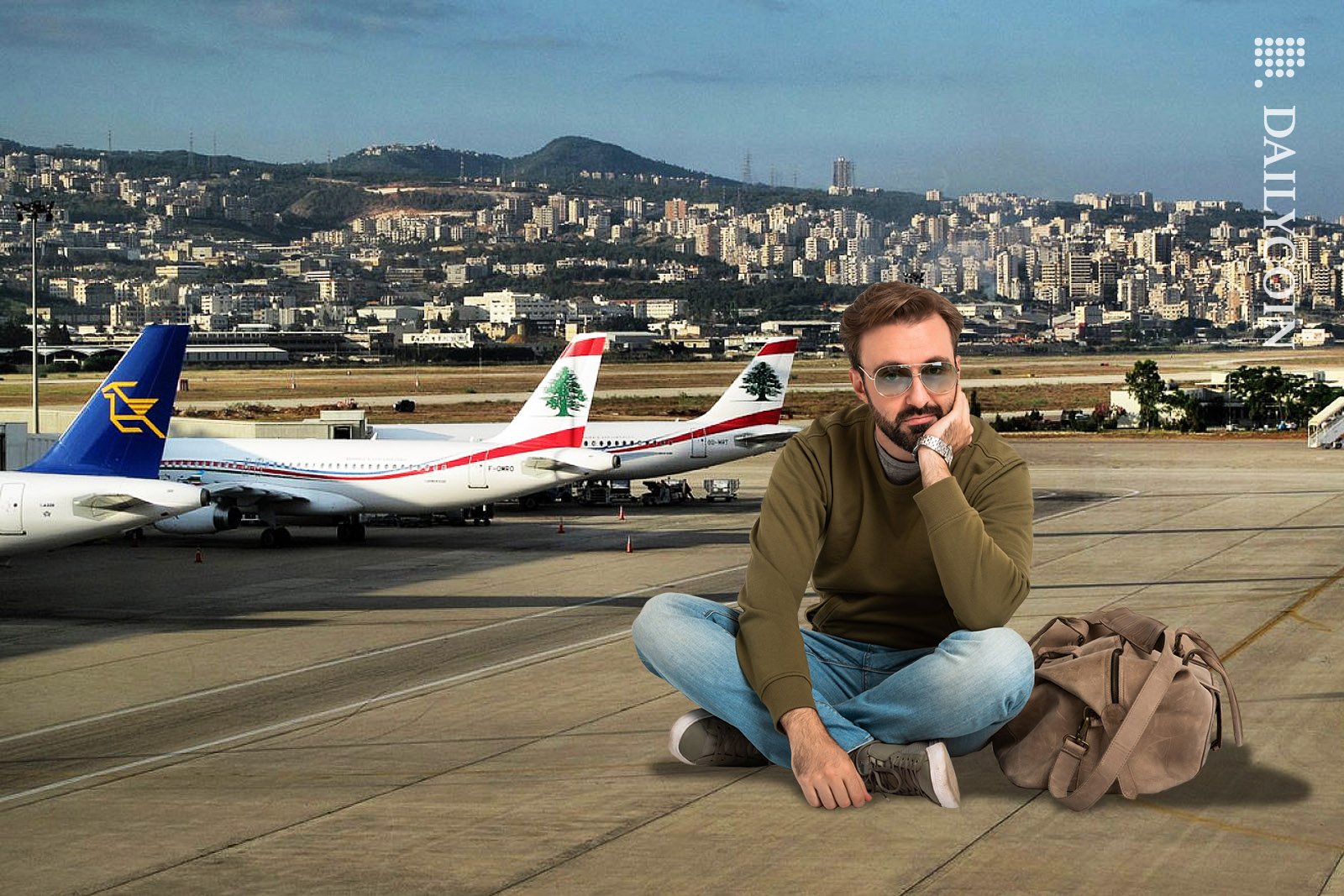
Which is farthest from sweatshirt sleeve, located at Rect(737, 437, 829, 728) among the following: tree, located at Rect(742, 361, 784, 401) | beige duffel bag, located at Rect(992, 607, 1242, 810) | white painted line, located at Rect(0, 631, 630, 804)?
tree, located at Rect(742, 361, 784, 401)

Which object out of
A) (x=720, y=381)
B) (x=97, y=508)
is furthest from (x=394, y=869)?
(x=720, y=381)

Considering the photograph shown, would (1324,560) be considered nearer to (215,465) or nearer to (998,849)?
(998,849)

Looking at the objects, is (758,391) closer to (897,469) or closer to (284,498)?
(284,498)

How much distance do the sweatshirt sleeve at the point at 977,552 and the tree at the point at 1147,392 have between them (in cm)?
8570

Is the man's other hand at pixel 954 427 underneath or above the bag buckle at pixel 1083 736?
above

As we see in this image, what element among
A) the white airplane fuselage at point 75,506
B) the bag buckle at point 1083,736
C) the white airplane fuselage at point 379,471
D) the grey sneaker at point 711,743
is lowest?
the white airplane fuselage at point 379,471

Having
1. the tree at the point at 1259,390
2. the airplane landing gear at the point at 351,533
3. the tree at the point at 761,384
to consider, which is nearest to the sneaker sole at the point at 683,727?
the airplane landing gear at the point at 351,533

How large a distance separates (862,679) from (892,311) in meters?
2.13

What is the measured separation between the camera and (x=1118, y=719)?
805cm

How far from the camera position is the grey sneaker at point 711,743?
28.7ft

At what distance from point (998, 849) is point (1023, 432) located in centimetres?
7944

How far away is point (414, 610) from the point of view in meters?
26.2

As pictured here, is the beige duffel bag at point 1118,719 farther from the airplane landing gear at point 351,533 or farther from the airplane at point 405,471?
the airplane landing gear at point 351,533

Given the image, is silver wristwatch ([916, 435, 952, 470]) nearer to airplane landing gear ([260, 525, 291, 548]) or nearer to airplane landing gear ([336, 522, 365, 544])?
airplane landing gear ([260, 525, 291, 548])
